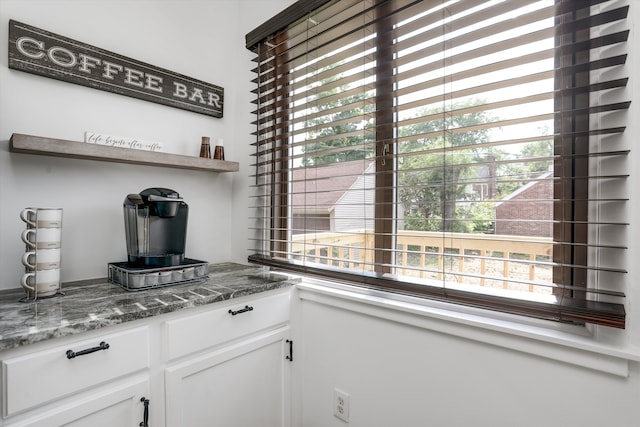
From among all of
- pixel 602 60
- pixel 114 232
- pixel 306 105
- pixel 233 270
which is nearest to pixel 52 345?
pixel 114 232

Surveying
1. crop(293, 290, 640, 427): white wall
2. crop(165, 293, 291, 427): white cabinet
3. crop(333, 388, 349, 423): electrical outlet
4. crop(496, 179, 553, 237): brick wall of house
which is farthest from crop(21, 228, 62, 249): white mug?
crop(496, 179, 553, 237): brick wall of house

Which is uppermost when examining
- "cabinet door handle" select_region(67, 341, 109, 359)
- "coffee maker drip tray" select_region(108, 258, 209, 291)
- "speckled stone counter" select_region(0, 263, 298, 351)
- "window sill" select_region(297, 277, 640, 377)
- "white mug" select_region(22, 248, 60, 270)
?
"white mug" select_region(22, 248, 60, 270)

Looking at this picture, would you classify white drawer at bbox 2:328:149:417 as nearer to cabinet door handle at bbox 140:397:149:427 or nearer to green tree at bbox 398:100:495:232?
cabinet door handle at bbox 140:397:149:427

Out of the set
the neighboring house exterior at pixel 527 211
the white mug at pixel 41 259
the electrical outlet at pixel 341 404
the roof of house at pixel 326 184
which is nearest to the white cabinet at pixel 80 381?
the white mug at pixel 41 259

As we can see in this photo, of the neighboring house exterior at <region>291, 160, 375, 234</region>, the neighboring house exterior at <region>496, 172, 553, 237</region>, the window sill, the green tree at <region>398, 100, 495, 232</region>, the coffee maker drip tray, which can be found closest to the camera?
the window sill

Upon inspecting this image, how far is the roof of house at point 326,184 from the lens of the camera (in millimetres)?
1444

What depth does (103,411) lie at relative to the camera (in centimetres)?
98

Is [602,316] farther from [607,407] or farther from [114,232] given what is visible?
[114,232]

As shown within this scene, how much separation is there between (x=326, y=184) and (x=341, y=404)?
1010 mm

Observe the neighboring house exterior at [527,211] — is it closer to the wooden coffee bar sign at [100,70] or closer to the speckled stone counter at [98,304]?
the speckled stone counter at [98,304]

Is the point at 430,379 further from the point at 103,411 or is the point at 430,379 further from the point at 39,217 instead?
the point at 39,217

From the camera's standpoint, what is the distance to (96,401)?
3.17ft

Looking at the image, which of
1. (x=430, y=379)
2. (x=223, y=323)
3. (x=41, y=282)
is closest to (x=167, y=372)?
(x=223, y=323)

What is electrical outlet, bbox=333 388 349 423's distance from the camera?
1.38 m
